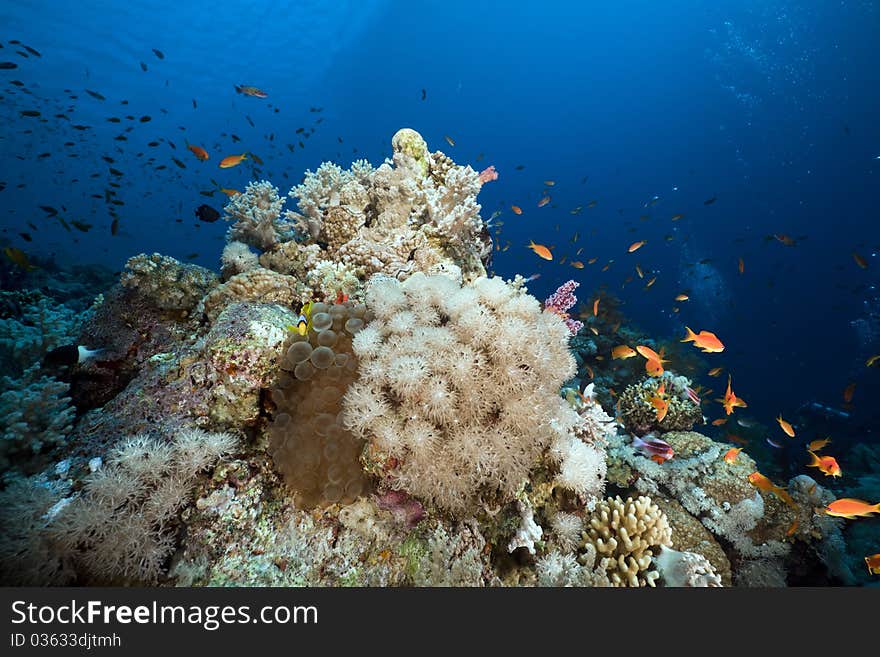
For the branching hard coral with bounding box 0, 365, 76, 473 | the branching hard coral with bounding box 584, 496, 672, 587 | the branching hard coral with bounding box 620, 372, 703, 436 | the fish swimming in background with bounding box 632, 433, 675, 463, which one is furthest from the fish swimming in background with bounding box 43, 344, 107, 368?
the branching hard coral with bounding box 620, 372, 703, 436

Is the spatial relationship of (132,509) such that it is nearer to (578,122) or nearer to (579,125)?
(578,122)

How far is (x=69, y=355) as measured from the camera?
3.74 meters

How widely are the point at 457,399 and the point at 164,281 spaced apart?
4052 mm

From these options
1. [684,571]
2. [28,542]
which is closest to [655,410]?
[684,571]

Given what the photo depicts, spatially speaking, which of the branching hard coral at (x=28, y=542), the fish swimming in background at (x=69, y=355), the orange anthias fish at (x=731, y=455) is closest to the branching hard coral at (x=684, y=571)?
the orange anthias fish at (x=731, y=455)

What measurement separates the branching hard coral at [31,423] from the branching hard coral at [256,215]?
308cm

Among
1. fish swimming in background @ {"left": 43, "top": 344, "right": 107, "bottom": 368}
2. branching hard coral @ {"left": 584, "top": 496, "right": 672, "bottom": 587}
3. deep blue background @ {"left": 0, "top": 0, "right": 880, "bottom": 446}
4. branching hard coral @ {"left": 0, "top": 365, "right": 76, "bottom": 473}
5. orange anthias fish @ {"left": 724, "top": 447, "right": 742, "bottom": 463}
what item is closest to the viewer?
branching hard coral @ {"left": 0, "top": 365, "right": 76, "bottom": 473}

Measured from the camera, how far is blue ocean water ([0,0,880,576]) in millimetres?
37875

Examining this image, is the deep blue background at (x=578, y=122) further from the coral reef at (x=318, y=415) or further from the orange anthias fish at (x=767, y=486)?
the coral reef at (x=318, y=415)

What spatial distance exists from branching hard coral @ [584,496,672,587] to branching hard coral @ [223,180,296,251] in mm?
6059

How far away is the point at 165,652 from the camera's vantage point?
2000mm

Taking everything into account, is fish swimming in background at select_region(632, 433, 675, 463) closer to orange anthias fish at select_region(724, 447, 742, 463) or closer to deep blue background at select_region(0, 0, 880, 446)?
orange anthias fish at select_region(724, 447, 742, 463)

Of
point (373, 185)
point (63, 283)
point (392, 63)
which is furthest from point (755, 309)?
point (392, 63)

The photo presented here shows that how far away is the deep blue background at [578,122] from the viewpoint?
1544 inches
